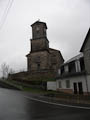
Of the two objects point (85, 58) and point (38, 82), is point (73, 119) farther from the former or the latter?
point (38, 82)

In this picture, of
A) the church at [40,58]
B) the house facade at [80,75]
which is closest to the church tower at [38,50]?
the church at [40,58]

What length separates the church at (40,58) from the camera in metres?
41.0

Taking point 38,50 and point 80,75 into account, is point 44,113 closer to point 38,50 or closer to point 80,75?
point 80,75

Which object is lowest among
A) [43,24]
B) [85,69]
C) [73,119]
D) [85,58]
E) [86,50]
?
[73,119]

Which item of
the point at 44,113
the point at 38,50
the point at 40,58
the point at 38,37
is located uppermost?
the point at 38,37

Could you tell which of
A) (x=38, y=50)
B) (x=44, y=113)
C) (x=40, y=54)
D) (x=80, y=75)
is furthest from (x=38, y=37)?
(x=44, y=113)

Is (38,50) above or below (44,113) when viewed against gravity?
above

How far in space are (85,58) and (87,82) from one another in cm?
380

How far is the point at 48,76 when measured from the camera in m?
40.0

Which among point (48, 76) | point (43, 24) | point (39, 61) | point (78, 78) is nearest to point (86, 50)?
point (78, 78)

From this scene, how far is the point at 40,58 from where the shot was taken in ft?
145

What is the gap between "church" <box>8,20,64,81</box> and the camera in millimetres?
41031

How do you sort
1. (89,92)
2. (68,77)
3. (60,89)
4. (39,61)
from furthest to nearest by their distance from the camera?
(39,61), (60,89), (68,77), (89,92)

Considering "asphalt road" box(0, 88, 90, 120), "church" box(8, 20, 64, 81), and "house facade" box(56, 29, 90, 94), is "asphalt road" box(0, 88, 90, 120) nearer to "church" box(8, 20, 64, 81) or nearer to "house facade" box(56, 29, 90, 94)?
"house facade" box(56, 29, 90, 94)
